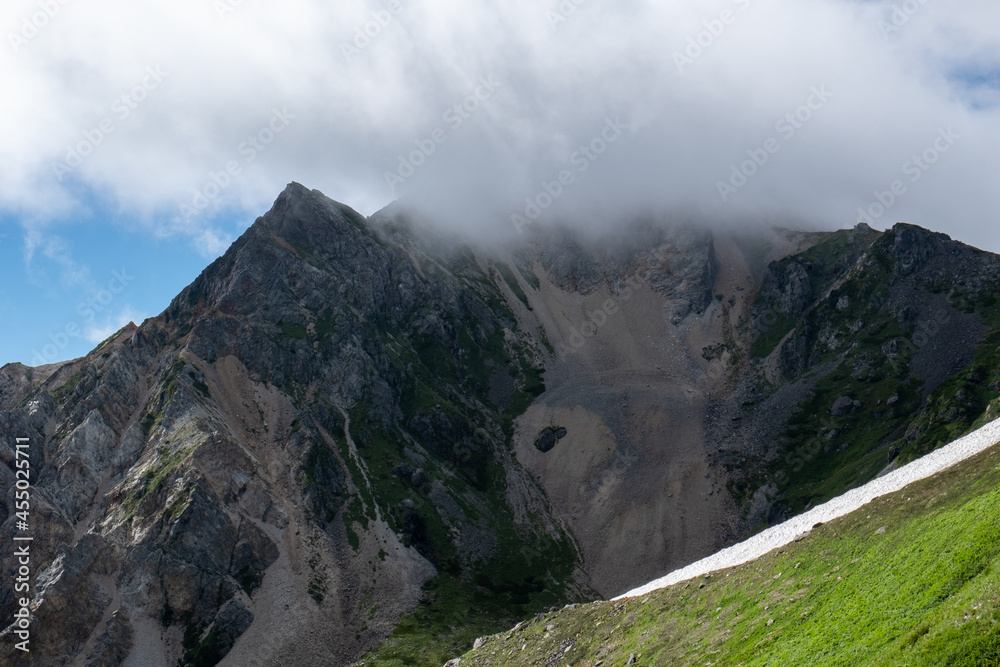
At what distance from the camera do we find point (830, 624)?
33062mm

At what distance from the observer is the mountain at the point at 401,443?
10500 centimetres

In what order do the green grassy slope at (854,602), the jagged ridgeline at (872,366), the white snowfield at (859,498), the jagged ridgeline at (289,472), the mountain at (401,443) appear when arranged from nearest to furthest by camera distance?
the green grassy slope at (854,602), the white snowfield at (859,498), the jagged ridgeline at (289,472), the mountain at (401,443), the jagged ridgeline at (872,366)

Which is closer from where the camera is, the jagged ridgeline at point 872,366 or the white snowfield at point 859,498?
the white snowfield at point 859,498

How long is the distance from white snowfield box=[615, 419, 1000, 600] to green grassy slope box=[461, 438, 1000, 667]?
5585mm

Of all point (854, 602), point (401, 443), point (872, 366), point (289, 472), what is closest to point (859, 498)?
point (854, 602)

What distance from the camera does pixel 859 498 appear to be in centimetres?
5503

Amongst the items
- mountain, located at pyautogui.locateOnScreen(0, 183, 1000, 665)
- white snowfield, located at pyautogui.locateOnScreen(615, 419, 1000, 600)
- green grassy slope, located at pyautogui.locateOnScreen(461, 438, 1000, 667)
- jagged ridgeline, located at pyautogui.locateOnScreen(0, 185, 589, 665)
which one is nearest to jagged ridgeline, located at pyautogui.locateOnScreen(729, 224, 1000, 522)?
mountain, located at pyautogui.locateOnScreen(0, 183, 1000, 665)

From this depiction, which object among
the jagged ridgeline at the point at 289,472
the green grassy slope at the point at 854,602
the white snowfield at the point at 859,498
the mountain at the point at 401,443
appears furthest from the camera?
the mountain at the point at 401,443

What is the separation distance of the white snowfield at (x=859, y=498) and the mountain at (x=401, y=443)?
57.2 m

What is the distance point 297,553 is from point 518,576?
42.7 metres

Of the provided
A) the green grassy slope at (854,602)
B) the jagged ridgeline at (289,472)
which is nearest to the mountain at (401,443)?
the jagged ridgeline at (289,472)

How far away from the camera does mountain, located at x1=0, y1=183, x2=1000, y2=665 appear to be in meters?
105

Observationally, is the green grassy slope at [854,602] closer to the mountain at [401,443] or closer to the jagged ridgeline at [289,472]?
the jagged ridgeline at [289,472]

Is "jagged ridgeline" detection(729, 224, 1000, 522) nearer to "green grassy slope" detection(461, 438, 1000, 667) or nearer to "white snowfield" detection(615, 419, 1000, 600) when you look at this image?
"white snowfield" detection(615, 419, 1000, 600)
